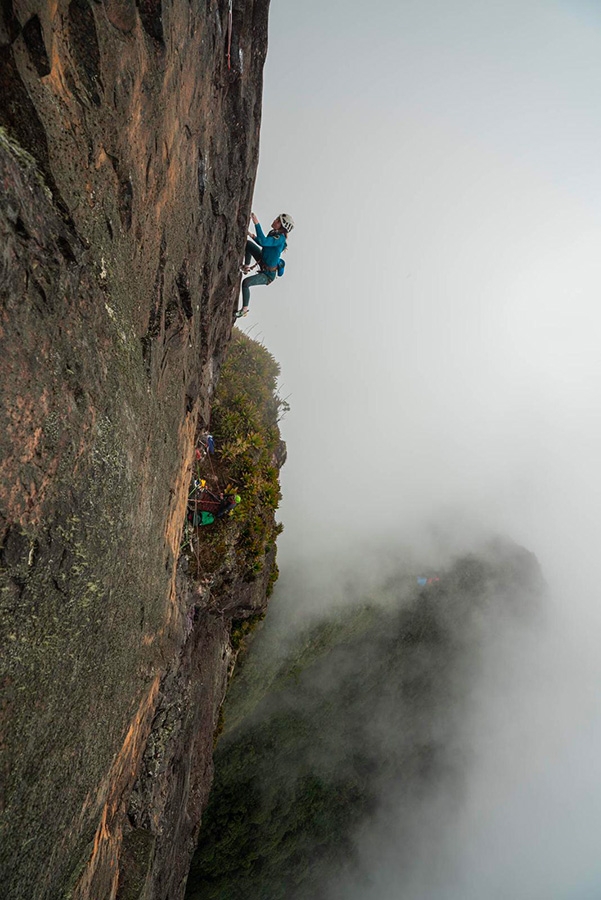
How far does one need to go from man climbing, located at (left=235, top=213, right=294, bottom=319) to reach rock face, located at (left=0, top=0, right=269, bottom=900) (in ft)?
7.53

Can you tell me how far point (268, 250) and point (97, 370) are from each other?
803cm

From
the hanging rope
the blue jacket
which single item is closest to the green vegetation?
the blue jacket

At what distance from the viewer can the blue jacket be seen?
33.9 feet

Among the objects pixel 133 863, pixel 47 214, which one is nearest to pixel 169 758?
pixel 133 863

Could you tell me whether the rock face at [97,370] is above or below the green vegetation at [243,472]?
below

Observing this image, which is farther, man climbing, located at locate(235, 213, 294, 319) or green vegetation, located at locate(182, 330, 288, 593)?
green vegetation, located at locate(182, 330, 288, 593)

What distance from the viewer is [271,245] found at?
34.5ft

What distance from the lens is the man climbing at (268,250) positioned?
399 inches

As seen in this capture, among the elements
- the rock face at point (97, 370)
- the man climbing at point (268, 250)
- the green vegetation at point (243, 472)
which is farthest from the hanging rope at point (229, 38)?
the green vegetation at point (243, 472)

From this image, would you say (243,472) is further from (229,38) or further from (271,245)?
(229,38)

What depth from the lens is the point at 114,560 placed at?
4.84 meters

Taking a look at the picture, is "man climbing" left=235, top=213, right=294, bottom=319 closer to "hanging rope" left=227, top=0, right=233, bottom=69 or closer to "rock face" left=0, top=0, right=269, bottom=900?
"rock face" left=0, top=0, right=269, bottom=900

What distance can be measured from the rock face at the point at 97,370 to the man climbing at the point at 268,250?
7.53 ft

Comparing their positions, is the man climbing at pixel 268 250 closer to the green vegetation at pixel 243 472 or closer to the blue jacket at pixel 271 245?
the blue jacket at pixel 271 245
